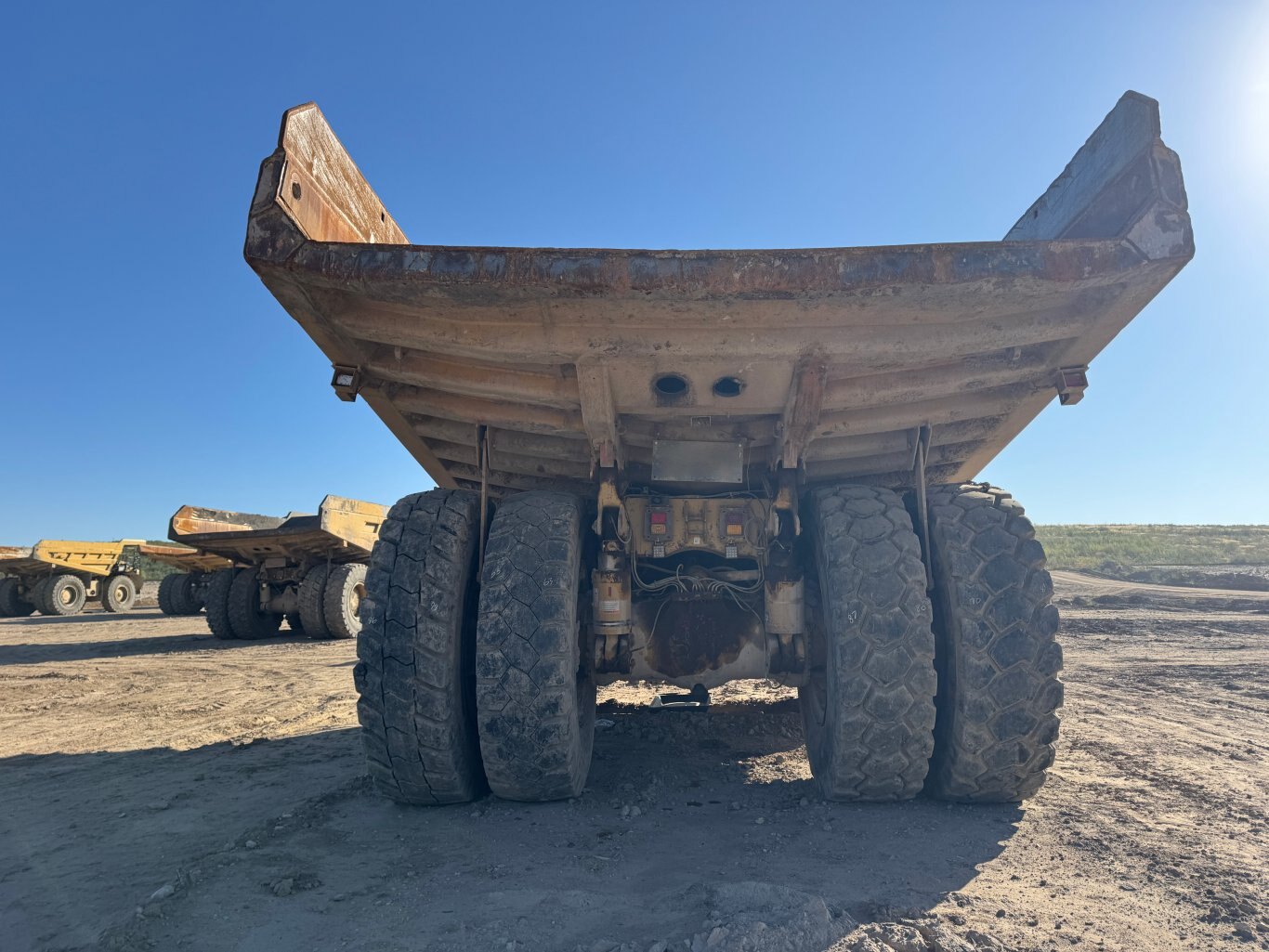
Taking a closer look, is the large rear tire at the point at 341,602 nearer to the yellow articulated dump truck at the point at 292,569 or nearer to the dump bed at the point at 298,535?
the yellow articulated dump truck at the point at 292,569

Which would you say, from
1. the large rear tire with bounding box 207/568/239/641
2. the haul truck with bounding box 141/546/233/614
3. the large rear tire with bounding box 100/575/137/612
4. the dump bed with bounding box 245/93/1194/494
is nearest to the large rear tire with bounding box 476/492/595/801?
the dump bed with bounding box 245/93/1194/494

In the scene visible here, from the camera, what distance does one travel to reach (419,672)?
2799 mm

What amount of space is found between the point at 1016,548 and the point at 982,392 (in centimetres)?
76

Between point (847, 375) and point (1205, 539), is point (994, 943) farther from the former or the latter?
point (1205, 539)

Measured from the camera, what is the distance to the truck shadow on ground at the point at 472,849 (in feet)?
6.83

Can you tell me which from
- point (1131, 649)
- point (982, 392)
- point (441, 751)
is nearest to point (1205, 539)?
point (1131, 649)

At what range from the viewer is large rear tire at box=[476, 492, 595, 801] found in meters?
2.71

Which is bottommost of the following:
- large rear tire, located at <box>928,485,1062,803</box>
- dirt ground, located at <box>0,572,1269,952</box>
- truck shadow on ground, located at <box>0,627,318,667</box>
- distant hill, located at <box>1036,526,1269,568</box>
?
dirt ground, located at <box>0,572,1269,952</box>

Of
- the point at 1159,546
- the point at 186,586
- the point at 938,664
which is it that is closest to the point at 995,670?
the point at 938,664

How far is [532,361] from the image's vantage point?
2777 millimetres

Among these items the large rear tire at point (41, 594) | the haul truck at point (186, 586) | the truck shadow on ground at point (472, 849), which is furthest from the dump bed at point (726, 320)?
the large rear tire at point (41, 594)

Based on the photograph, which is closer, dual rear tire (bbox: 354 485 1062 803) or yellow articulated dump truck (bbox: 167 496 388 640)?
dual rear tire (bbox: 354 485 1062 803)

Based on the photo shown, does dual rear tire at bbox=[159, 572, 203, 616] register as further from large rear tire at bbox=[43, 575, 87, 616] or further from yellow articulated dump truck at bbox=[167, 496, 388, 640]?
yellow articulated dump truck at bbox=[167, 496, 388, 640]

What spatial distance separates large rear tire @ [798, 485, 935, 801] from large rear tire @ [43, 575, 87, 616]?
81.2 feet
